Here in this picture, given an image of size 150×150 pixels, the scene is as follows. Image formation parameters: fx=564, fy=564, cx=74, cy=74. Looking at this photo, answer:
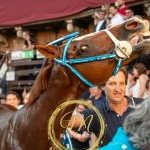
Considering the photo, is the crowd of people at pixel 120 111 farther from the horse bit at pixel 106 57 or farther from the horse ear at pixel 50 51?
the horse ear at pixel 50 51

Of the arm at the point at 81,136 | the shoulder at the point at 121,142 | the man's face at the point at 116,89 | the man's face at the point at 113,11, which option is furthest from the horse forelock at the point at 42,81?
the man's face at the point at 113,11

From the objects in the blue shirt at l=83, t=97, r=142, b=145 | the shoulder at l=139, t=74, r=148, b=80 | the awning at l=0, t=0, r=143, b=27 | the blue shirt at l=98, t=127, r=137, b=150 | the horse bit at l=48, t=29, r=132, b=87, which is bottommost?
the blue shirt at l=98, t=127, r=137, b=150

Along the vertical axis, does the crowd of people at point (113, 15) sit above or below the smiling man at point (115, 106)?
above

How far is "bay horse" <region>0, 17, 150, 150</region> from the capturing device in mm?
4027

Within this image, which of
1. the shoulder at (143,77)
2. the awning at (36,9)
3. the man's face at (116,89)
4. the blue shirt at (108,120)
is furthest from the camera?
the awning at (36,9)

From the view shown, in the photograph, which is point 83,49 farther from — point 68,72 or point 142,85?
point 142,85

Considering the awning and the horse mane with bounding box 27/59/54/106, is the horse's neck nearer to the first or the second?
the horse mane with bounding box 27/59/54/106

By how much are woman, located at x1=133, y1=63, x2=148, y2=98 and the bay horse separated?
9.27 feet

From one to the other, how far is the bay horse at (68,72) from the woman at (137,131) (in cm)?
138

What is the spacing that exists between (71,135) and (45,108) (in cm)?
182

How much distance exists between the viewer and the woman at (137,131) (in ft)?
8.22

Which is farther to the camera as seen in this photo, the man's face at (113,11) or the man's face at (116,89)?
the man's face at (113,11)

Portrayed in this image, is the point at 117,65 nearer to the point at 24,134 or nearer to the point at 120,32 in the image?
the point at 120,32

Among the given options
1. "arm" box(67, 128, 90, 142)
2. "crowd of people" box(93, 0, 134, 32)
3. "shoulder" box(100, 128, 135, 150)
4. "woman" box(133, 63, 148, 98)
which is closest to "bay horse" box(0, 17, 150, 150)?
"shoulder" box(100, 128, 135, 150)
